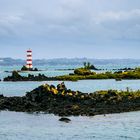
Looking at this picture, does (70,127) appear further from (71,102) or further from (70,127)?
(71,102)

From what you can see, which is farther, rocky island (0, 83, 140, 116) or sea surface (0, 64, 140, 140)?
rocky island (0, 83, 140, 116)

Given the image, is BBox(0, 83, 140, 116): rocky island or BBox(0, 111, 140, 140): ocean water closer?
BBox(0, 111, 140, 140): ocean water

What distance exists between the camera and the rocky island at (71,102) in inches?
2008

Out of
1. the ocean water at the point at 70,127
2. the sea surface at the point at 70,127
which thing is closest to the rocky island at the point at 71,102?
the sea surface at the point at 70,127

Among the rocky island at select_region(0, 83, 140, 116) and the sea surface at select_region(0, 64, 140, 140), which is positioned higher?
the rocky island at select_region(0, 83, 140, 116)

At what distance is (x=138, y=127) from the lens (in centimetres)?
4256

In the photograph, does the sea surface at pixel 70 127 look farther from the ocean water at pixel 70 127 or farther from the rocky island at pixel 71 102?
the rocky island at pixel 71 102

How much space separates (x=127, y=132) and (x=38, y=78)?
77.6m

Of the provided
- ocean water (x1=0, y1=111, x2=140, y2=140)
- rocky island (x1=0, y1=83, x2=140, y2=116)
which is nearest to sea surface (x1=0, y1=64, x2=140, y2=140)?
Result: ocean water (x1=0, y1=111, x2=140, y2=140)

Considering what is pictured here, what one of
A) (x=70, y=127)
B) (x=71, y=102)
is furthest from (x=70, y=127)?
(x=71, y=102)

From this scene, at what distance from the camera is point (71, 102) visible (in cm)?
5606

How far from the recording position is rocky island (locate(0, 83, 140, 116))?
167ft

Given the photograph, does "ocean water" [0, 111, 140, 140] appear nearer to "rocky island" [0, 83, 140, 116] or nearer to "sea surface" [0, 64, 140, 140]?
"sea surface" [0, 64, 140, 140]

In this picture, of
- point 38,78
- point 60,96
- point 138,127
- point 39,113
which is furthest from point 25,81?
point 138,127
